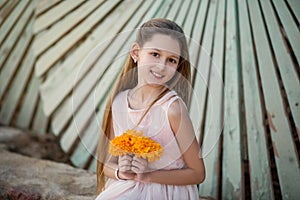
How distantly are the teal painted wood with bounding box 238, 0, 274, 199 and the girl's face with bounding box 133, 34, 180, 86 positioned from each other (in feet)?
2.14

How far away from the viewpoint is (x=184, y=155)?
1109 millimetres

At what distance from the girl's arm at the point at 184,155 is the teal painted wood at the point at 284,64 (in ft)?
2.10

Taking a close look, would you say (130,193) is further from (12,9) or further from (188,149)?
(12,9)

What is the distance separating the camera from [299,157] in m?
1.62

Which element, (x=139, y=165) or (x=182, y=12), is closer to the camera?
(x=139, y=165)

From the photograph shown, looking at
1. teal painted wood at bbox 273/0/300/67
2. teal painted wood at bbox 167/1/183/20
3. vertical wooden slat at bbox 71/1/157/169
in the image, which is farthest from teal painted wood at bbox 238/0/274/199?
vertical wooden slat at bbox 71/1/157/169

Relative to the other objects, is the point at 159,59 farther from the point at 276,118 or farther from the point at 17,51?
the point at 17,51

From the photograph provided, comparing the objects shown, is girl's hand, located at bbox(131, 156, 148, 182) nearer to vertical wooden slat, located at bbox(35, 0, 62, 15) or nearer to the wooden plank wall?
the wooden plank wall

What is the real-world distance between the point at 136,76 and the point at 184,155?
24 cm

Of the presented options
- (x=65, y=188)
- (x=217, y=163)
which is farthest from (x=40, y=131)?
(x=217, y=163)

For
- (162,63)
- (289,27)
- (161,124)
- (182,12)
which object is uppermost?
(182,12)

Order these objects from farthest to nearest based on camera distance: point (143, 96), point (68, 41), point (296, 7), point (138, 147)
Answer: point (68, 41)
point (296, 7)
point (143, 96)
point (138, 147)

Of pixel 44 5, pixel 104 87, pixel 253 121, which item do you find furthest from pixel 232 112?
pixel 44 5

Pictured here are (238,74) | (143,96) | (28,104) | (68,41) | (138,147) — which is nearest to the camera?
(138,147)
